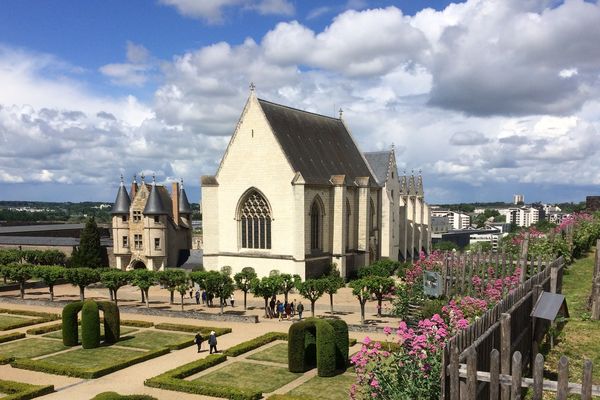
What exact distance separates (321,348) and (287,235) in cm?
2280

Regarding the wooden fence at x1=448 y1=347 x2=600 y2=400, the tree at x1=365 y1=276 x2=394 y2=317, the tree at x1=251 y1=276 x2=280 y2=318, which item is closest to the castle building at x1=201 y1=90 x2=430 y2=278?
the tree at x1=251 y1=276 x2=280 y2=318

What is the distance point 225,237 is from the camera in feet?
153

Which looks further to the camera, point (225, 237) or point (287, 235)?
point (225, 237)

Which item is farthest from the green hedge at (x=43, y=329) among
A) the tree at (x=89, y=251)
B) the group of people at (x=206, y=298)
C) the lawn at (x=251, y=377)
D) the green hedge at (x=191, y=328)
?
the tree at (x=89, y=251)

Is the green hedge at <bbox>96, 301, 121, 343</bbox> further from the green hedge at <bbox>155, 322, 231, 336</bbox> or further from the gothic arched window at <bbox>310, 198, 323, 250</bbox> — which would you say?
the gothic arched window at <bbox>310, 198, 323, 250</bbox>


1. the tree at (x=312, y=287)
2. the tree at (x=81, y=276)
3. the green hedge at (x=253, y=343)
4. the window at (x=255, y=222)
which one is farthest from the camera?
the window at (x=255, y=222)

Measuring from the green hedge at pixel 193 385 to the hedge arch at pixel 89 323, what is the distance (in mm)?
7076

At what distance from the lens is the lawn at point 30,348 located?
25.5 metres

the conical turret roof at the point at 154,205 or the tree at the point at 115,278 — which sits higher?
the conical turret roof at the point at 154,205

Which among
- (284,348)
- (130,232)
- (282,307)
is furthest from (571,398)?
(130,232)

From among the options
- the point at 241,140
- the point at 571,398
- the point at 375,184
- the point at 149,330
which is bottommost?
the point at 149,330

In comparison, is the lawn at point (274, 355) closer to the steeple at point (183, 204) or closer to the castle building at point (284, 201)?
the castle building at point (284, 201)

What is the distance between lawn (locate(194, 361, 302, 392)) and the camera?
20.3 m

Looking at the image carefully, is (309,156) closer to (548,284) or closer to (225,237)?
(225,237)
